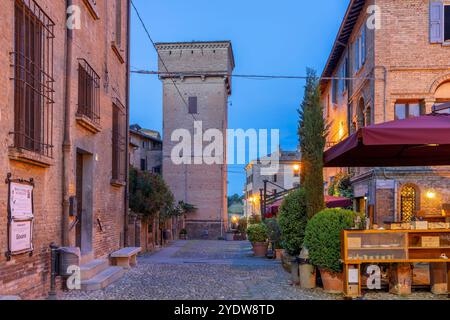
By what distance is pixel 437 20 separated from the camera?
1712 cm

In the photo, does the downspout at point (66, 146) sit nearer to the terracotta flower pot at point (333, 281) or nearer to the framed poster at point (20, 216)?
the framed poster at point (20, 216)

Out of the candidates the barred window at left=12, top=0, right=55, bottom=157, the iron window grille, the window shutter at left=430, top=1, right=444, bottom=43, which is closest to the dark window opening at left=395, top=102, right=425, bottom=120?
the window shutter at left=430, top=1, right=444, bottom=43

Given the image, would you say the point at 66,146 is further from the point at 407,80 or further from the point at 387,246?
the point at 407,80

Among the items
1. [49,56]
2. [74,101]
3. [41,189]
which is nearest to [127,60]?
[74,101]

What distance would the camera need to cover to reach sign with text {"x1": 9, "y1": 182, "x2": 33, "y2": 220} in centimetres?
676

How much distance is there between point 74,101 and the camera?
9750 mm

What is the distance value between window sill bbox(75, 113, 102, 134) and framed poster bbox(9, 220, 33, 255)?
291 cm

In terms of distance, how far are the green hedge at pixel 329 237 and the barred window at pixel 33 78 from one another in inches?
189

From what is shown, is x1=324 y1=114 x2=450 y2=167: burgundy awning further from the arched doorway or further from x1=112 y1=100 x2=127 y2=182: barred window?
the arched doorway

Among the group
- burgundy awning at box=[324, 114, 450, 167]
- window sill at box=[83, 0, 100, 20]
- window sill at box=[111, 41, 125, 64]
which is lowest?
burgundy awning at box=[324, 114, 450, 167]

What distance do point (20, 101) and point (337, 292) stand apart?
20.1ft

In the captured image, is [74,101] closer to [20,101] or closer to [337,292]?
[20,101]

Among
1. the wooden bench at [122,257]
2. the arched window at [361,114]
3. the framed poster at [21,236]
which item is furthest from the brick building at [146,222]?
the framed poster at [21,236]
